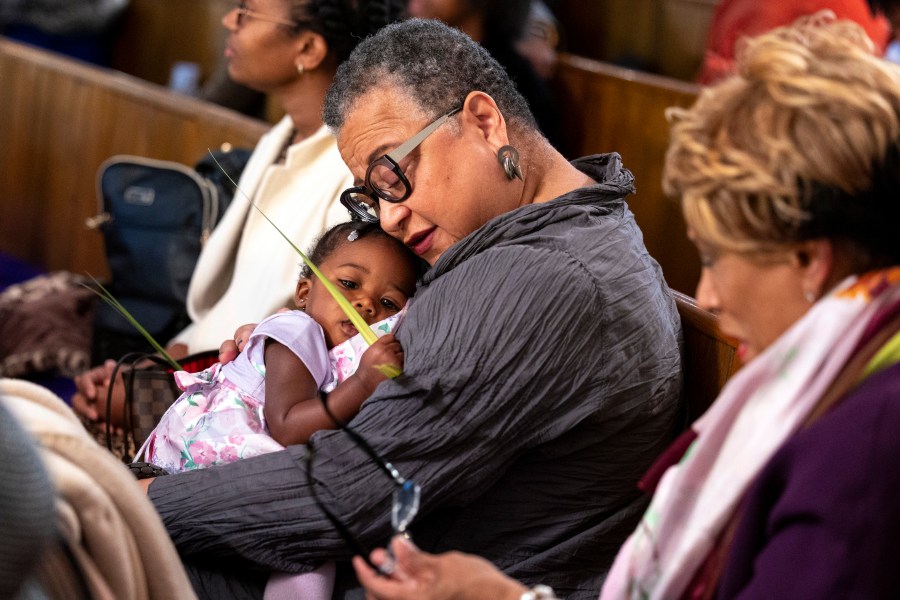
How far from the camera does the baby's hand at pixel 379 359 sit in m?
1.77

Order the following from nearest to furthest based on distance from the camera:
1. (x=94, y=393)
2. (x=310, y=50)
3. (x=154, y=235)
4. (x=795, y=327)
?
(x=795, y=327) < (x=94, y=393) < (x=310, y=50) < (x=154, y=235)

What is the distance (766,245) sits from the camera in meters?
1.30

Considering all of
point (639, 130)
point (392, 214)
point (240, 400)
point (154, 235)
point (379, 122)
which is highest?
point (379, 122)

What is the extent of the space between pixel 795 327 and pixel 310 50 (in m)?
2.14

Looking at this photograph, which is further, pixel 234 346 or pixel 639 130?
pixel 639 130

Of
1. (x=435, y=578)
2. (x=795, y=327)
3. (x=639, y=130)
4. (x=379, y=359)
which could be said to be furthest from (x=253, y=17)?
(x=795, y=327)

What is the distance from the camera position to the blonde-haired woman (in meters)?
1.15

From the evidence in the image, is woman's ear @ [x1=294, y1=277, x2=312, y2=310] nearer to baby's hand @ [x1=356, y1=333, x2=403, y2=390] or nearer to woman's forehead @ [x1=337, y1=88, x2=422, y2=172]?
woman's forehead @ [x1=337, y1=88, x2=422, y2=172]

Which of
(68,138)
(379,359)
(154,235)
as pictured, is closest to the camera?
(379,359)

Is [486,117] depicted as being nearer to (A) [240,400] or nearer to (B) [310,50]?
(A) [240,400]

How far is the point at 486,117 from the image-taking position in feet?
6.52

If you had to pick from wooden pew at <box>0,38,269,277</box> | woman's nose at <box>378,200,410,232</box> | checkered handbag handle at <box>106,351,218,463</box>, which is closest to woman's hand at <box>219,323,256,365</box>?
checkered handbag handle at <box>106,351,218,463</box>

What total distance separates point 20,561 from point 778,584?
750 millimetres

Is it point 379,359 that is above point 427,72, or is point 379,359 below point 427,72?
below
